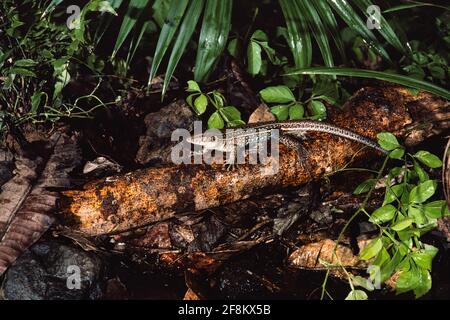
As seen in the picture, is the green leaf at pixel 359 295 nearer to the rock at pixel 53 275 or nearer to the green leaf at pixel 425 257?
the green leaf at pixel 425 257

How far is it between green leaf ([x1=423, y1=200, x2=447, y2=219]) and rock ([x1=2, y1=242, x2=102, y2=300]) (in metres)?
2.00

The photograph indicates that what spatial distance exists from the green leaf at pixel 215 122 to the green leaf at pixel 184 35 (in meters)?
0.52

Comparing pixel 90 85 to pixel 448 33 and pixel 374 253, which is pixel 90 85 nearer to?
pixel 374 253

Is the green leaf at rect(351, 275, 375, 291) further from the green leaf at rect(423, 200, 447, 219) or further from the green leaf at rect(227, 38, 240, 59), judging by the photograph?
the green leaf at rect(227, 38, 240, 59)

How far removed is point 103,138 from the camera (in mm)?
3627

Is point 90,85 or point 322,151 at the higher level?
point 90,85

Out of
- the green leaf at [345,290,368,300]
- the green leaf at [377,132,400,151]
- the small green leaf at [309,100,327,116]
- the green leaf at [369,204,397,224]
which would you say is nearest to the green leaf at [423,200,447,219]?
the green leaf at [369,204,397,224]

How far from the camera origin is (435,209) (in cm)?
254

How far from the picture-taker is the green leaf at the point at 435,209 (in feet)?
8.29

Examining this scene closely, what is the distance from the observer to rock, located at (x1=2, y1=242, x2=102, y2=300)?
253cm

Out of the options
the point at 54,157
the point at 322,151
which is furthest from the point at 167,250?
the point at 322,151
